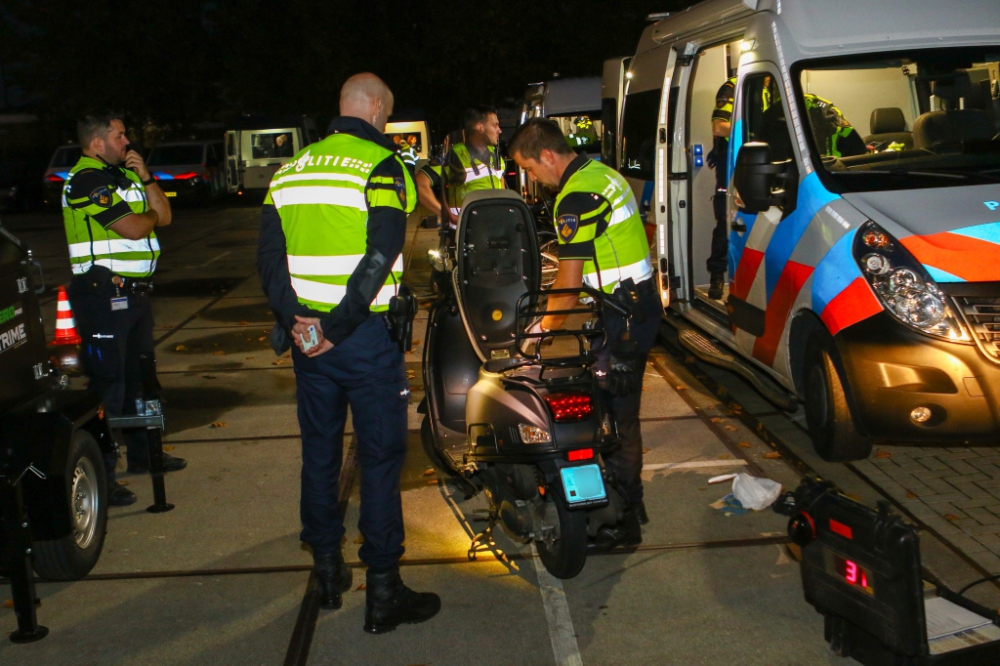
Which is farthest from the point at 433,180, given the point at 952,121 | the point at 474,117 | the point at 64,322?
the point at 952,121

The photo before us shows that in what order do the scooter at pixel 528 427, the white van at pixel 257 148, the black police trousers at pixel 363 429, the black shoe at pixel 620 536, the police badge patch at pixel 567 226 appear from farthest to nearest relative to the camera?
the white van at pixel 257 148 → the black shoe at pixel 620 536 → the police badge patch at pixel 567 226 → the scooter at pixel 528 427 → the black police trousers at pixel 363 429

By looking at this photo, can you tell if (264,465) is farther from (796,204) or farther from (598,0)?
(598,0)

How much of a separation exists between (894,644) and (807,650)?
18.7 inches

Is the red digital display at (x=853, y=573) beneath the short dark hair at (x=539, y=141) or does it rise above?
beneath

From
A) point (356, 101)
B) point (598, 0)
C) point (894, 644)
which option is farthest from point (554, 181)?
point (598, 0)

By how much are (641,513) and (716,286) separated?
12.1 ft

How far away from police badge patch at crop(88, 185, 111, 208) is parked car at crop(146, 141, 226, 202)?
21.5 metres

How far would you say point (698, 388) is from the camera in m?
7.36

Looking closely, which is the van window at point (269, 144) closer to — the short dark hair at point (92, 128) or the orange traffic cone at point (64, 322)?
Result: the orange traffic cone at point (64, 322)

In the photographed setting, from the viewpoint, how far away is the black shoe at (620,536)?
4.55m

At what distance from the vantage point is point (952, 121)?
234 inches

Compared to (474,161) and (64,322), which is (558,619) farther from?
(474,161)

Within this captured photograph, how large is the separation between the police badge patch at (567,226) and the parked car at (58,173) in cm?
2289

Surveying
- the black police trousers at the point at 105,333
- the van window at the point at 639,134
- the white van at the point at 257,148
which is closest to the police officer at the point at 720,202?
the van window at the point at 639,134
